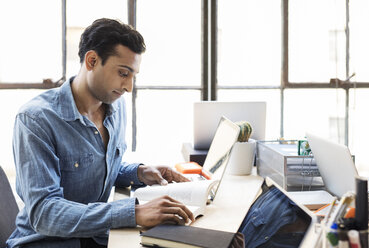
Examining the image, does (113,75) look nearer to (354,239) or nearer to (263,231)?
(263,231)

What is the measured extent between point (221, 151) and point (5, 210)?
84 centimetres

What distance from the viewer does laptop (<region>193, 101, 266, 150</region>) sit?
6.81 ft

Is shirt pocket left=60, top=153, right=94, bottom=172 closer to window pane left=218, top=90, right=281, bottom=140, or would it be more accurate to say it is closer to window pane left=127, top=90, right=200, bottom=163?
window pane left=127, top=90, right=200, bottom=163

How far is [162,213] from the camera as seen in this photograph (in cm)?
109

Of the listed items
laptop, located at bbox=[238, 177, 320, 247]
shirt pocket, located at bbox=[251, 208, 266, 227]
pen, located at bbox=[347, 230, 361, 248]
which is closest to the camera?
pen, located at bbox=[347, 230, 361, 248]

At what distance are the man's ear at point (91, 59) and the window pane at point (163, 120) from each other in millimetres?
2245

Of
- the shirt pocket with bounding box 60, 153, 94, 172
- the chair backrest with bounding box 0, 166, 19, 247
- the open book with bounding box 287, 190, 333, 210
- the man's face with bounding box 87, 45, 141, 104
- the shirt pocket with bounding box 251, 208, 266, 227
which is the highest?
the man's face with bounding box 87, 45, 141, 104

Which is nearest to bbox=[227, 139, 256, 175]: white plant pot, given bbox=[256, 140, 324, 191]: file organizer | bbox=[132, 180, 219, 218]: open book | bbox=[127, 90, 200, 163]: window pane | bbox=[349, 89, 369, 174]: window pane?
bbox=[256, 140, 324, 191]: file organizer

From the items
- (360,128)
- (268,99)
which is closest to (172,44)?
(268,99)

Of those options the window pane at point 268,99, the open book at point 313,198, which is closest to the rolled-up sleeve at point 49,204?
the open book at point 313,198

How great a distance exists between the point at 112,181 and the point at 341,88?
9.71ft

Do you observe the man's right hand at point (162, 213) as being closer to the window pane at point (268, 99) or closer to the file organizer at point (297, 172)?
the file organizer at point (297, 172)

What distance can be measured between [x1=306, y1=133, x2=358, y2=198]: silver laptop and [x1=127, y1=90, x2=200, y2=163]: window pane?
2475mm

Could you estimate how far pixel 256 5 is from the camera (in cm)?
381
